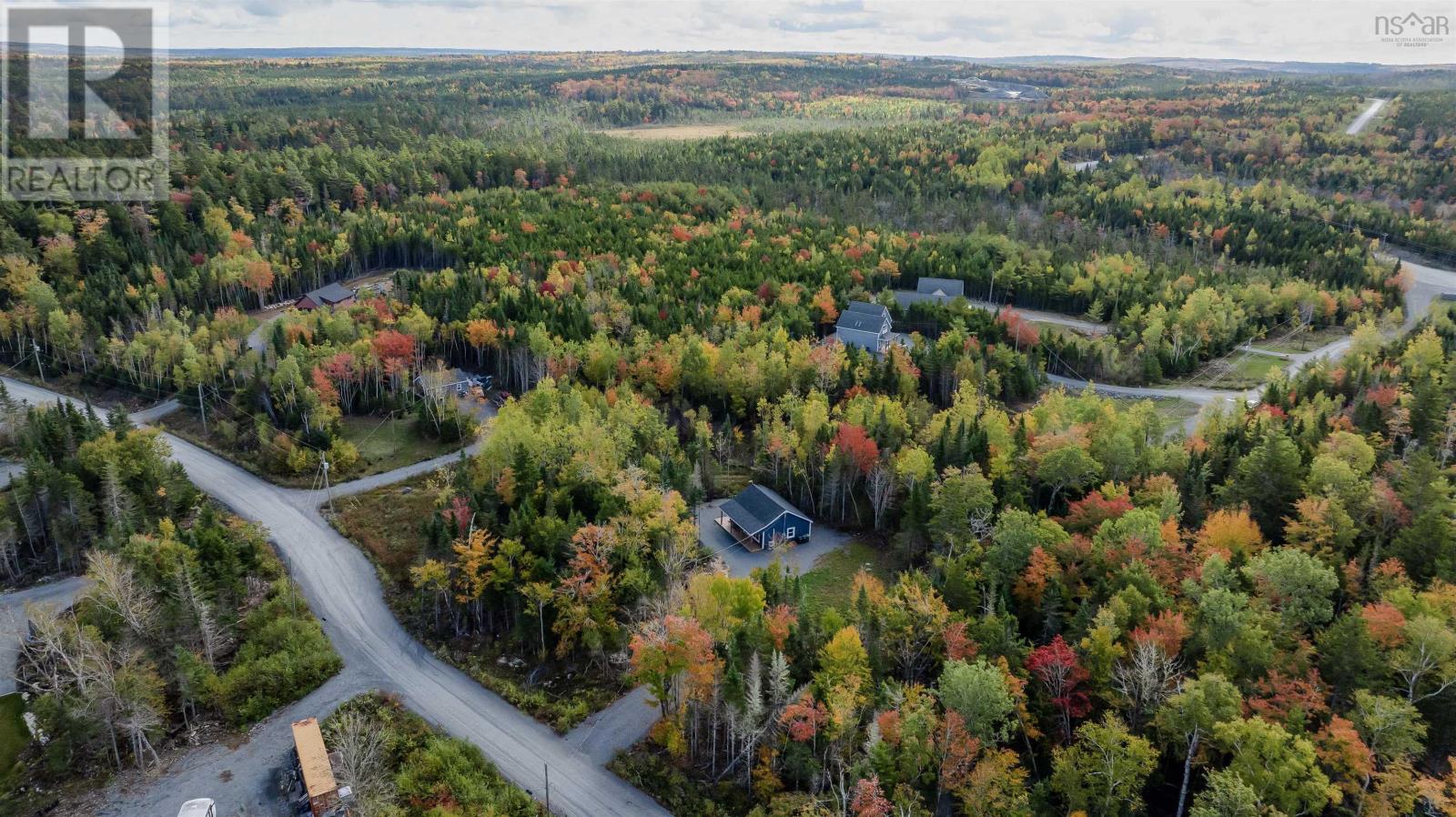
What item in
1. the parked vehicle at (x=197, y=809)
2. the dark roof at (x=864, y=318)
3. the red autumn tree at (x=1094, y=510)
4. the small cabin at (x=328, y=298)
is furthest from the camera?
the small cabin at (x=328, y=298)

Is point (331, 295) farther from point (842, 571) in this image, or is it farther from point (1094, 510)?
point (1094, 510)

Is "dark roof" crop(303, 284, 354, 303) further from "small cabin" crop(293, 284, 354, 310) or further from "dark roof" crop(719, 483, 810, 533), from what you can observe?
"dark roof" crop(719, 483, 810, 533)

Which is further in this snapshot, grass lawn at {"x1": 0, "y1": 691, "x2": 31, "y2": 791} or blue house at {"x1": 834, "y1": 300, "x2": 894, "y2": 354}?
blue house at {"x1": 834, "y1": 300, "x2": 894, "y2": 354}

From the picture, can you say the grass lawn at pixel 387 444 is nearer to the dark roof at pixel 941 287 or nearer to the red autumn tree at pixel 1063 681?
the red autumn tree at pixel 1063 681

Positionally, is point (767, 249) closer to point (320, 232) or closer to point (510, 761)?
point (320, 232)

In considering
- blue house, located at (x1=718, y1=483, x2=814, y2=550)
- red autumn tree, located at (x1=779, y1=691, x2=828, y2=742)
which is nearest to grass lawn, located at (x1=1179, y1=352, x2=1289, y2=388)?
blue house, located at (x1=718, y1=483, x2=814, y2=550)

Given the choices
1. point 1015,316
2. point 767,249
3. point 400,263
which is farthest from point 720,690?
point 400,263

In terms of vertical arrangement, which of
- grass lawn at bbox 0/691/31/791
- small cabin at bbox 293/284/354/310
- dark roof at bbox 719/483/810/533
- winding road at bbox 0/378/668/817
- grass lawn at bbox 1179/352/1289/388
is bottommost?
grass lawn at bbox 0/691/31/791

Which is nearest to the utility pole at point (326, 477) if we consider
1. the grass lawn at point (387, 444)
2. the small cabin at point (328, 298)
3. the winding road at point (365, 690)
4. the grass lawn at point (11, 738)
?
the grass lawn at point (387, 444)
